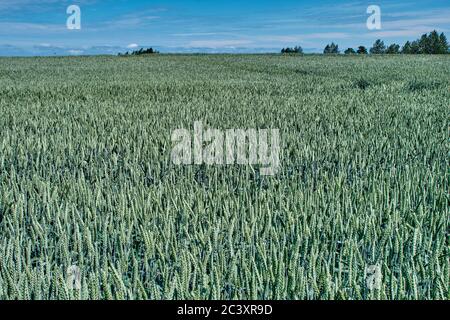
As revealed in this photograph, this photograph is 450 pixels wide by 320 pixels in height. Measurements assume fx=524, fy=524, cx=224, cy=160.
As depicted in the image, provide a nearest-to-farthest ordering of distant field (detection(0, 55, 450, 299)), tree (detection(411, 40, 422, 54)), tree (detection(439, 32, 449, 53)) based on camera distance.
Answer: distant field (detection(0, 55, 450, 299)), tree (detection(439, 32, 449, 53)), tree (detection(411, 40, 422, 54))

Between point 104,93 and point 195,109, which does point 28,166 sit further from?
point 104,93

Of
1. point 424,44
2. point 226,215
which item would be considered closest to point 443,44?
point 424,44

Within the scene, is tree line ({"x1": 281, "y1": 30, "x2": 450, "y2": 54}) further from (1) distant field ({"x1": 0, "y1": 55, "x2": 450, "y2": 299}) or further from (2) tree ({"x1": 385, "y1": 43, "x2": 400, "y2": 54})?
(1) distant field ({"x1": 0, "y1": 55, "x2": 450, "y2": 299})

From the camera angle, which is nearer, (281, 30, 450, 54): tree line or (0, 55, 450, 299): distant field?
(0, 55, 450, 299): distant field

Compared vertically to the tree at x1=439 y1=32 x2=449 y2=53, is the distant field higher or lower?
lower

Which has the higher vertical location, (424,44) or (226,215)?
(424,44)

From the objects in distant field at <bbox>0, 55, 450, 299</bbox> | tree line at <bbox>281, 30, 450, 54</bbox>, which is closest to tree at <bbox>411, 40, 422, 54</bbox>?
tree line at <bbox>281, 30, 450, 54</bbox>

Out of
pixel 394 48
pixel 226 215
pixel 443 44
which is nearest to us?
pixel 226 215

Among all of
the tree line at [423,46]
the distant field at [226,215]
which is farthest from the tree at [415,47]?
the distant field at [226,215]

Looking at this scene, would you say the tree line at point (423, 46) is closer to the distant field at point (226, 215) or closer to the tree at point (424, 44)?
the tree at point (424, 44)

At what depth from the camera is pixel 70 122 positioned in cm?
603

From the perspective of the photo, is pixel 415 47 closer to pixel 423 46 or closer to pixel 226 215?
pixel 423 46

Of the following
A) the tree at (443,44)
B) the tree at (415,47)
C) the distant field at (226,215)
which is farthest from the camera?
the tree at (415,47)
